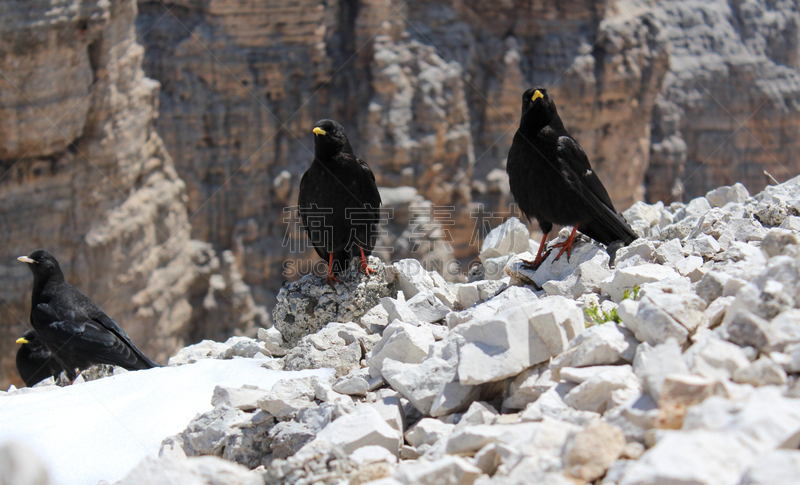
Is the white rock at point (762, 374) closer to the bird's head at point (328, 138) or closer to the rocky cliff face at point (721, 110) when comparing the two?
the bird's head at point (328, 138)

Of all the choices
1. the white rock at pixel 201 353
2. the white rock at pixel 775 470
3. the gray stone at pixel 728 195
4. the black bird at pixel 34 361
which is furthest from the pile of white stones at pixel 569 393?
the black bird at pixel 34 361

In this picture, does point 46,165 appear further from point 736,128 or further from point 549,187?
point 736,128

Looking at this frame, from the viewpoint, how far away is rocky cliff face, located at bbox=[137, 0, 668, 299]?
61.1ft

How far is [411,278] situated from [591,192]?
1.58m

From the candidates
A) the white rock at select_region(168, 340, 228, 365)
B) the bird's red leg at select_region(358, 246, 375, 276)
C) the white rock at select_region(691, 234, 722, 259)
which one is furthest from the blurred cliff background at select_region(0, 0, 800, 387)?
the white rock at select_region(691, 234, 722, 259)

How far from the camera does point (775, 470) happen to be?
167 cm

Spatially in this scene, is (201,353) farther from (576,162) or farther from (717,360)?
(717,360)

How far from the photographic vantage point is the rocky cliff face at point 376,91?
18609 mm

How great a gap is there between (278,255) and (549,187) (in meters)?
15.3

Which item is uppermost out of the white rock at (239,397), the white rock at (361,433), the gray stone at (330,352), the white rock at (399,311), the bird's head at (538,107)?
the bird's head at (538,107)

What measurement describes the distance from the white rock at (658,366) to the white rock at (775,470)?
1.61 ft

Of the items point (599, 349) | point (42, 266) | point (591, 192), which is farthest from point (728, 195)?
point (42, 266)

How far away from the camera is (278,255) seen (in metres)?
19.0

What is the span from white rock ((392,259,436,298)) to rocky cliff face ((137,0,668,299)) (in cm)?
1337
